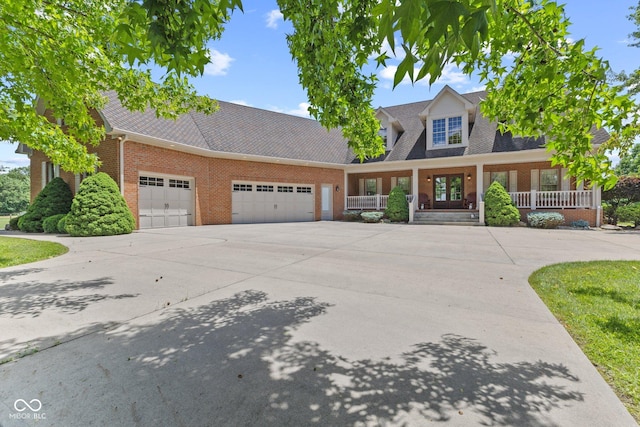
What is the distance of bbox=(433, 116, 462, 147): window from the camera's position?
1788 cm

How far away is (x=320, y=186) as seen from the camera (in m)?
20.5

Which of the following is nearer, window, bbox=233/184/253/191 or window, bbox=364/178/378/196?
window, bbox=233/184/253/191

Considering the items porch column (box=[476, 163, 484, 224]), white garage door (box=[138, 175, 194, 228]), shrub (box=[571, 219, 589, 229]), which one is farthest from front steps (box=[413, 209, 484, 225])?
white garage door (box=[138, 175, 194, 228])

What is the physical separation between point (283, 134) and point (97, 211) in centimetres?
1245

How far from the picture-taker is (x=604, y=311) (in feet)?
11.7

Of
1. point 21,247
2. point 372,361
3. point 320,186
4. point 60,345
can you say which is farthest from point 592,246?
point 21,247

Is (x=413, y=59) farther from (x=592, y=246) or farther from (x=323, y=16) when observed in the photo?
(x=592, y=246)

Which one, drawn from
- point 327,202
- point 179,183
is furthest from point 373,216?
point 179,183

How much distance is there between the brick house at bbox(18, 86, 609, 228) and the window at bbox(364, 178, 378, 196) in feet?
0.25

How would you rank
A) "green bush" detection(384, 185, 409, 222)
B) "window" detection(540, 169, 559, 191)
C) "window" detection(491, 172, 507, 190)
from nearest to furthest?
"window" detection(540, 169, 559, 191), "green bush" detection(384, 185, 409, 222), "window" detection(491, 172, 507, 190)

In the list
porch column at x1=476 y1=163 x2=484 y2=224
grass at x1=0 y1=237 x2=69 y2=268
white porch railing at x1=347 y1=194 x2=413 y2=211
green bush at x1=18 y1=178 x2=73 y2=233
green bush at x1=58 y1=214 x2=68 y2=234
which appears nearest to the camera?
grass at x1=0 y1=237 x2=69 y2=268

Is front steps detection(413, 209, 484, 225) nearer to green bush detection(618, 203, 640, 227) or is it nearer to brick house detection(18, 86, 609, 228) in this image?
brick house detection(18, 86, 609, 228)

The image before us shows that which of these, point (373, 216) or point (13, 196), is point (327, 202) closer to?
point (373, 216)

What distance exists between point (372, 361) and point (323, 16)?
354cm
